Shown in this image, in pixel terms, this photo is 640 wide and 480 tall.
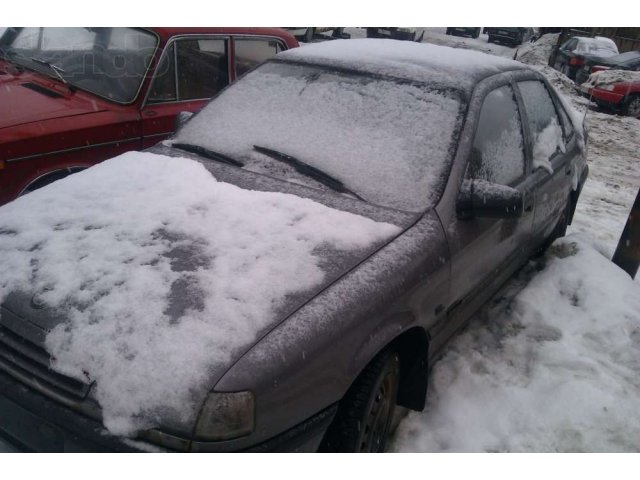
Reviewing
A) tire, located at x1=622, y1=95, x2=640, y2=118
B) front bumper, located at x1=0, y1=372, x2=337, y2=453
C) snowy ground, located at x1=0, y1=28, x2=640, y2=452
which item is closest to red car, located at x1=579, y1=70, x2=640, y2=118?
tire, located at x1=622, y1=95, x2=640, y2=118

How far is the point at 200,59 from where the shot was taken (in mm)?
4375

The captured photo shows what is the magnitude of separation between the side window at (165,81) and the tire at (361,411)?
2841 millimetres

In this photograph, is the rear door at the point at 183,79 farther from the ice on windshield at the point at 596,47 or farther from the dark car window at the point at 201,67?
the ice on windshield at the point at 596,47

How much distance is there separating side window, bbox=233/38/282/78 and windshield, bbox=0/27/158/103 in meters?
0.74

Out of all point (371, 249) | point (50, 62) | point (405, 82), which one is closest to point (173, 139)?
point (405, 82)

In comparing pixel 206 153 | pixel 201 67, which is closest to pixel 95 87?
pixel 201 67

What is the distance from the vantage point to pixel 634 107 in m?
11.7

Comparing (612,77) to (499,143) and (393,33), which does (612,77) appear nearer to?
(393,33)

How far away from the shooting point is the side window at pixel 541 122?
133 inches

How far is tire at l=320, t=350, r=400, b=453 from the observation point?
2.04 metres

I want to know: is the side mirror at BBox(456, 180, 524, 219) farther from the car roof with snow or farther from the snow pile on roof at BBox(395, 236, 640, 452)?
the snow pile on roof at BBox(395, 236, 640, 452)

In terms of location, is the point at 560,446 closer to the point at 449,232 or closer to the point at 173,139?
the point at 449,232

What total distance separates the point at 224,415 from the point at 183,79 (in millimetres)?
3264

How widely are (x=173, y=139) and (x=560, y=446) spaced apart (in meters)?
2.53
